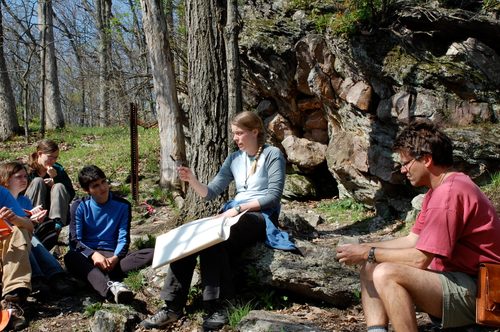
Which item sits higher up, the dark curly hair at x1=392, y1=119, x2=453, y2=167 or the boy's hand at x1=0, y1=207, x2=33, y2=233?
the dark curly hair at x1=392, y1=119, x2=453, y2=167

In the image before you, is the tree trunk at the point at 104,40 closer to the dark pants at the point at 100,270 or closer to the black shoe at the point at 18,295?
the dark pants at the point at 100,270

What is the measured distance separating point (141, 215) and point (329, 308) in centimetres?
485

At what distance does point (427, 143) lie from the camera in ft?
9.36

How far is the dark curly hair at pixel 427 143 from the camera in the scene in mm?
2852

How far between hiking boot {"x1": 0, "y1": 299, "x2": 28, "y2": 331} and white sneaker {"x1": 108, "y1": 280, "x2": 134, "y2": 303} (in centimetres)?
75

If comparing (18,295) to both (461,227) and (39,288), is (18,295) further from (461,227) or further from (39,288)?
(461,227)

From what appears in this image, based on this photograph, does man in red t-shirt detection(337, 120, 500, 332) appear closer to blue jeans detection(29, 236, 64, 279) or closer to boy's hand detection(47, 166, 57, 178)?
blue jeans detection(29, 236, 64, 279)

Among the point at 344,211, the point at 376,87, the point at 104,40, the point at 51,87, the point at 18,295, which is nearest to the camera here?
the point at 18,295

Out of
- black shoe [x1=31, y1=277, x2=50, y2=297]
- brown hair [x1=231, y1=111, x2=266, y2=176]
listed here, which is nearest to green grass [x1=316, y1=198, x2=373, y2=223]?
brown hair [x1=231, y1=111, x2=266, y2=176]

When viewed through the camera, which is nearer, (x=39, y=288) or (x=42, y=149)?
(x=39, y=288)

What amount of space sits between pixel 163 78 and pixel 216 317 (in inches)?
241

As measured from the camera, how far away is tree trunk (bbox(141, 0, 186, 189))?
8578mm

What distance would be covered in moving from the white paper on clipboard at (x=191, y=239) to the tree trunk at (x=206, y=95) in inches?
63.6

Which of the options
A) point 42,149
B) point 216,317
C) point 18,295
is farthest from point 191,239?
point 42,149
